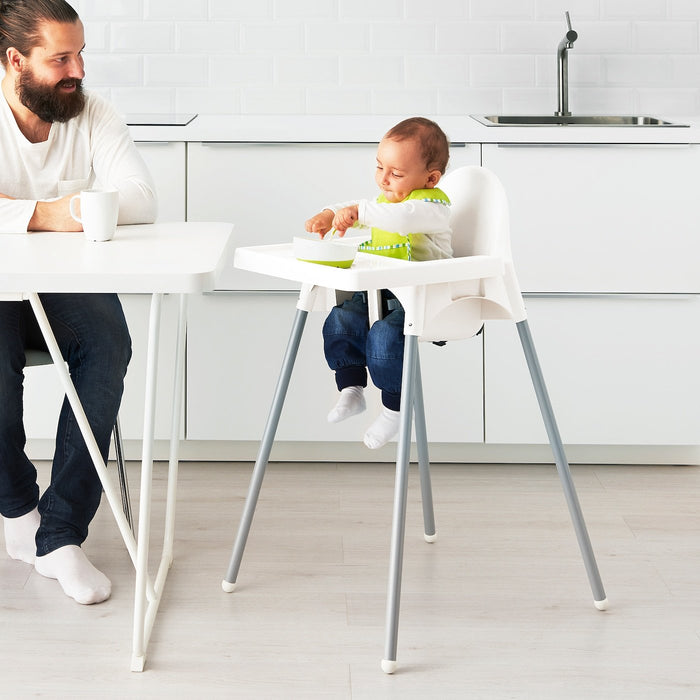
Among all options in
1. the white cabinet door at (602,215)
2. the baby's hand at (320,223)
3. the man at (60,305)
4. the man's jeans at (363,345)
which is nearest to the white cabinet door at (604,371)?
the white cabinet door at (602,215)

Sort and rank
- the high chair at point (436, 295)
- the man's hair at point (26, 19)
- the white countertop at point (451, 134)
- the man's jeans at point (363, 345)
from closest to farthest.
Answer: the high chair at point (436, 295) < the man's jeans at point (363, 345) < the man's hair at point (26, 19) < the white countertop at point (451, 134)

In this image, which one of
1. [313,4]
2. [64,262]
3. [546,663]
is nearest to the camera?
[64,262]

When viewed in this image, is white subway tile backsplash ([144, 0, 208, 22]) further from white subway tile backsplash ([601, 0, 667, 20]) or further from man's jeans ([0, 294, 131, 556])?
man's jeans ([0, 294, 131, 556])

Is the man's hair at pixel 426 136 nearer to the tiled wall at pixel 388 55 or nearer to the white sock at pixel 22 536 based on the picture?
the white sock at pixel 22 536

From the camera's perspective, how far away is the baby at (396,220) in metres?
1.89

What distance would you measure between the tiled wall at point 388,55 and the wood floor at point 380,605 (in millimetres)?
1329

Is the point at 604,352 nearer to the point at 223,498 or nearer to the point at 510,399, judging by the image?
the point at 510,399

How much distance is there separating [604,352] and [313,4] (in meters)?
1.49

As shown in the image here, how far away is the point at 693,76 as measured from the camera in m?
3.41

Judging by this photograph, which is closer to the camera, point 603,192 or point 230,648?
point 230,648

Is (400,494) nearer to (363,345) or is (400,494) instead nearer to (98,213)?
(363,345)

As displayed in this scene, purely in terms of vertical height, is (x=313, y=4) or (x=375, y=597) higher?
(x=313, y=4)

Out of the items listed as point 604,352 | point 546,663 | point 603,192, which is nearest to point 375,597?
point 546,663

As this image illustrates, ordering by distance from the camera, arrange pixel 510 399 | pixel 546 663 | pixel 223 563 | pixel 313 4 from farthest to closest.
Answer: pixel 313 4 < pixel 510 399 < pixel 223 563 < pixel 546 663
